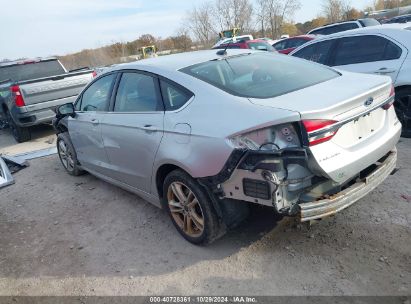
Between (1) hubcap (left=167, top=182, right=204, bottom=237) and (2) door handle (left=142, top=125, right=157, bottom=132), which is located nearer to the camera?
(1) hubcap (left=167, top=182, right=204, bottom=237)

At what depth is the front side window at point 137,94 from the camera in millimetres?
3681

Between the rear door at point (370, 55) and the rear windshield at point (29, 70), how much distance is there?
23.8 feet

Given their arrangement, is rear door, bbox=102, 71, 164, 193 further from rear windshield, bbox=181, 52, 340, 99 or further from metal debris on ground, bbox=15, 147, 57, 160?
metal debris on ground, bbox=15, 147, 57, 160

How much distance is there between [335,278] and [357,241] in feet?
1.82

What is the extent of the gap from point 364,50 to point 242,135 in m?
3.99

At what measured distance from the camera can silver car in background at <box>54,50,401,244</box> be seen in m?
2.70

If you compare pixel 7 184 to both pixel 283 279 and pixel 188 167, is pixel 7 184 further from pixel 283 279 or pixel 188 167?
pixel 283 279

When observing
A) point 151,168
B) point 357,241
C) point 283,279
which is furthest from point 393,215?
point 151,168

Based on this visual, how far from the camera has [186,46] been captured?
2028 inches

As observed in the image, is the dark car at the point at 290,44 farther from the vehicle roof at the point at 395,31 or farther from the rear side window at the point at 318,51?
the vehicle roof at the point at 395,31

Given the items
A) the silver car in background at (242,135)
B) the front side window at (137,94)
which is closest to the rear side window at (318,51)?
the silver car in background at (242,135)

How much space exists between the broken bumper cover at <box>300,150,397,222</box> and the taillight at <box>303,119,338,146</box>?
1.47 feet

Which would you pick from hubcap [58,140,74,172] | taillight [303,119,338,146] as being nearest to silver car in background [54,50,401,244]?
taillight [303,119,338,146]

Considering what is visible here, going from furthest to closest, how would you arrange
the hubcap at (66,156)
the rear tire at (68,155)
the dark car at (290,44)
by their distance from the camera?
the dark car at (290,44)
the hubcap at (66,156)
the rear tire at (68,155)
